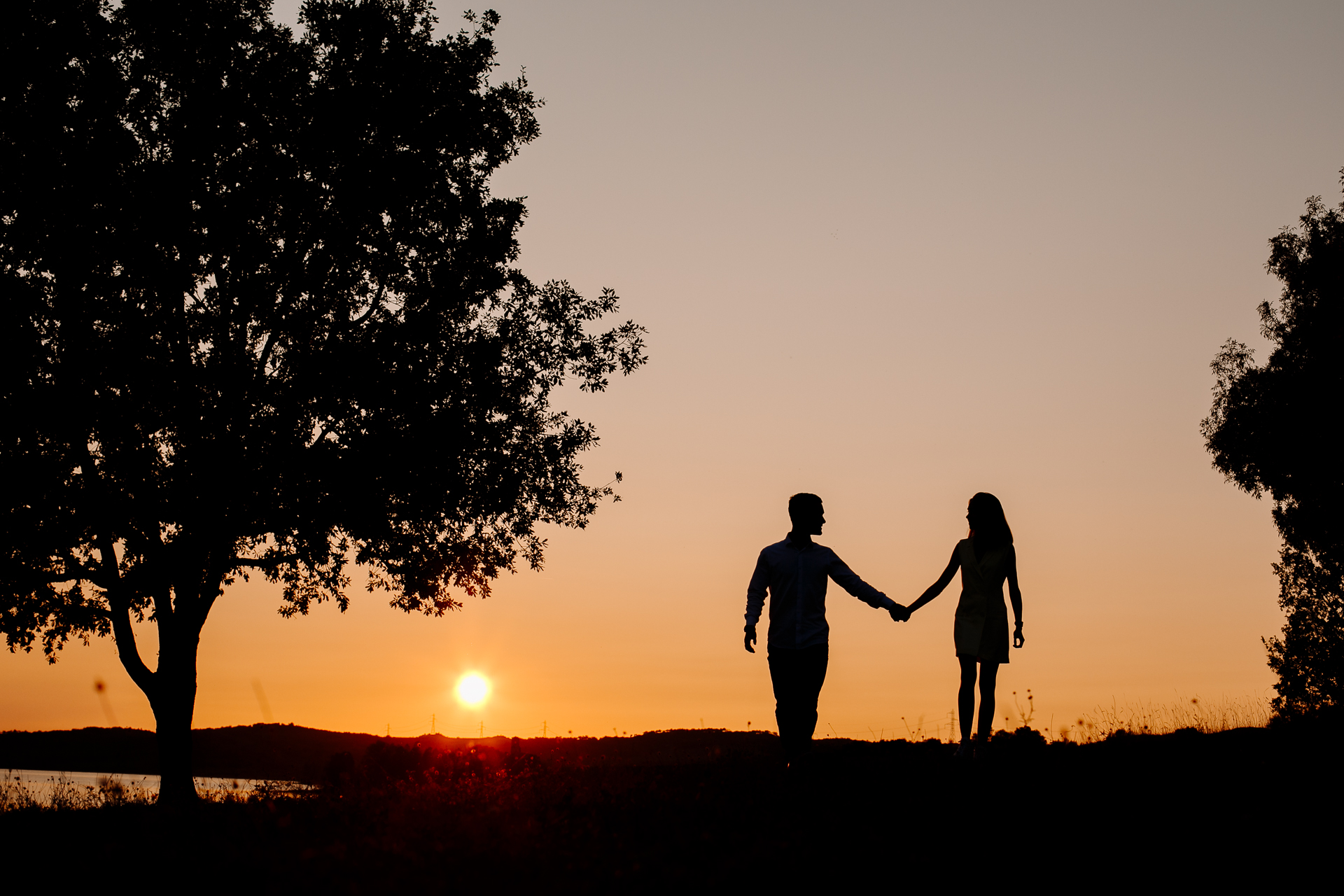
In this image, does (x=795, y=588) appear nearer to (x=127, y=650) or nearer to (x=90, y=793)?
(x=90, y=793)

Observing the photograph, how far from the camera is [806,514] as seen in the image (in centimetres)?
1007

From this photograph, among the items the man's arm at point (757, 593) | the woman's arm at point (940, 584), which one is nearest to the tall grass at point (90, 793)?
the man's arm at point (757, 593)

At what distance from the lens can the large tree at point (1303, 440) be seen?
2330cm

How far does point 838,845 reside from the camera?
7.42 metres

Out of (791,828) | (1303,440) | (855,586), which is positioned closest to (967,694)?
(855,586)

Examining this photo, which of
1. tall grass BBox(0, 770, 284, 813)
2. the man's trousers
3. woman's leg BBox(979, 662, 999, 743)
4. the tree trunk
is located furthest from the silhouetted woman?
the tree trunk

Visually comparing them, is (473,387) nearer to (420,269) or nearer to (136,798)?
(420,269)

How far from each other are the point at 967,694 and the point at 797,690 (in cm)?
176

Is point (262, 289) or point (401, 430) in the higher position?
point (262, 289)

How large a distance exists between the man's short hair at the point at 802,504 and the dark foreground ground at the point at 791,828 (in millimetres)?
2599

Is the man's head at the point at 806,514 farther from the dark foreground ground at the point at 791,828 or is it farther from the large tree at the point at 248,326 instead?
the large tree at the point at 248,326

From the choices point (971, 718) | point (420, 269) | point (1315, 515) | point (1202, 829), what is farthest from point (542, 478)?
point (1315, 515)

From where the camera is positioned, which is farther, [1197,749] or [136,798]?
[136,798]

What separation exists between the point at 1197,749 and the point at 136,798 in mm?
12907
